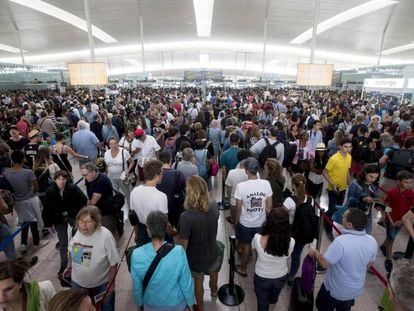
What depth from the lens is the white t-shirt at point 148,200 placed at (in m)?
2.92

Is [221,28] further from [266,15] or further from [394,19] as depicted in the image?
[394,19]

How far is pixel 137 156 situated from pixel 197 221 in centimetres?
327

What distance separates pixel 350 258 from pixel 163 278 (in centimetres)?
155

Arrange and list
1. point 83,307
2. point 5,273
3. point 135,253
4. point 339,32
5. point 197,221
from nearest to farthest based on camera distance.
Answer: point 83,307
point 5,273
point 135,253
point 197,221
point 339,32

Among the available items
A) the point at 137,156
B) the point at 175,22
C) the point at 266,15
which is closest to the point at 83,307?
the point at 137,156

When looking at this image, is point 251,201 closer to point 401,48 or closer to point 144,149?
point 144,149

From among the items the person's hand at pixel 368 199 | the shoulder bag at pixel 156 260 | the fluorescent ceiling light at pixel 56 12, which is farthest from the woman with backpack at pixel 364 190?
the fluorescent ceiling light at pixel 56 12

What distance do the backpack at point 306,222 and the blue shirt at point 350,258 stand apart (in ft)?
2.18

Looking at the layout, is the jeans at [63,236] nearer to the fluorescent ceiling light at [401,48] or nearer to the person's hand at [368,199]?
the person's hand at [368,199]

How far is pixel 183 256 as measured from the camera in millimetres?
1987

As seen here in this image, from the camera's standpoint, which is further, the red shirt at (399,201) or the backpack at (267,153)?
the backpack at (267,153)

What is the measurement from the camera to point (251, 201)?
3229 mm

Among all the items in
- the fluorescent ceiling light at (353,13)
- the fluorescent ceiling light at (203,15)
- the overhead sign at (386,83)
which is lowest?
the overhead sign at (386,83)

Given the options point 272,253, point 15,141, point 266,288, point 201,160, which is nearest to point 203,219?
point 272,253
